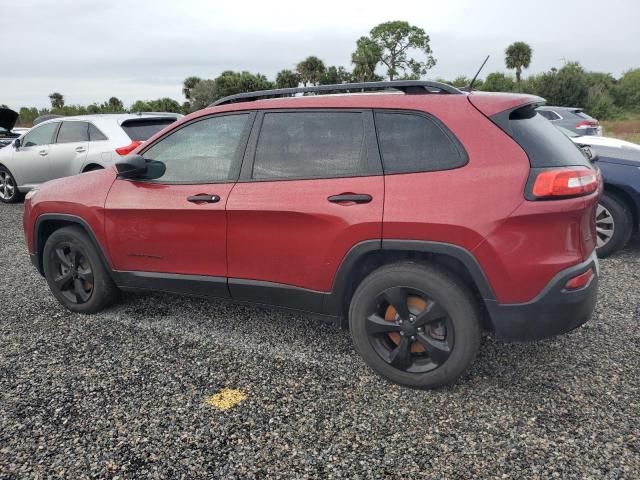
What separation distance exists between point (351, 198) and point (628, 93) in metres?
54.0

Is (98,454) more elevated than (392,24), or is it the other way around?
(392,24)

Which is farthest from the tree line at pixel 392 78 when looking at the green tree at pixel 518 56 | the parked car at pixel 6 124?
the parked car at pixel 6 124

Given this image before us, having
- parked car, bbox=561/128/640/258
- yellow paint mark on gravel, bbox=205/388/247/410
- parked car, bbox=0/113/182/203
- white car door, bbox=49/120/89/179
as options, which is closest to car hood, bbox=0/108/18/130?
parked car, bbox=0/113/182/203

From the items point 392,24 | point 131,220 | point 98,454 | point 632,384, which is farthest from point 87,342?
point 392,24

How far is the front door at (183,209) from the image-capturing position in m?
3.25

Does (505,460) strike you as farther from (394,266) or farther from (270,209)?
(270,209)

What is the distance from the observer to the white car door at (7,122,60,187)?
8599mm

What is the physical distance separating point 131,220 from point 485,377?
250 cm

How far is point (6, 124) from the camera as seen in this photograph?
11.7 meters

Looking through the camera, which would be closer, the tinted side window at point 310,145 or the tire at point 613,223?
the tinted side window at point 310,145

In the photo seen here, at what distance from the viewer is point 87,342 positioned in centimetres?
350

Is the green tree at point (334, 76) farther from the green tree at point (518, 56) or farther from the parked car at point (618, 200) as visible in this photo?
the parked car at point (618, 200)

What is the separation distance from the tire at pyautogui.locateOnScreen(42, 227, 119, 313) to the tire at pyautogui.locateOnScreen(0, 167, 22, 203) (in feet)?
21.9

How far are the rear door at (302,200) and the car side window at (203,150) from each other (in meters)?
0.15
